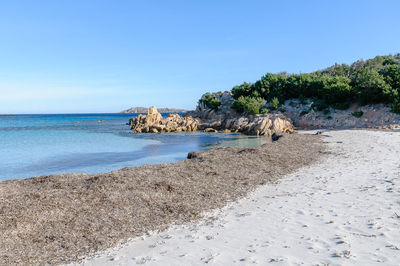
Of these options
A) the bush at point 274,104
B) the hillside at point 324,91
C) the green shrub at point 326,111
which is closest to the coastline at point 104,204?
the green shrub at point 326,111

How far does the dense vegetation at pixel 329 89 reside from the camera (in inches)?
1366

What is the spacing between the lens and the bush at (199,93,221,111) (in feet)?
159

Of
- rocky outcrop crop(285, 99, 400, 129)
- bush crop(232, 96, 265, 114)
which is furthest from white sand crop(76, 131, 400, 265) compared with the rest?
bush crop(232, 96, 265, 114)

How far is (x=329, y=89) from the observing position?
128 feet

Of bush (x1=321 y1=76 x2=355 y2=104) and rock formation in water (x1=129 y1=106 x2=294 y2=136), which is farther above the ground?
bush (x1=321 y1=76 x2=355 y2=104)

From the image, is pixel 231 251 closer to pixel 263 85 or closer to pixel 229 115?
pixel 229 115

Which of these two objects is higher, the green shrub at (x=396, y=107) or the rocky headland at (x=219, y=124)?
the green shrub at (x=396, y=107)

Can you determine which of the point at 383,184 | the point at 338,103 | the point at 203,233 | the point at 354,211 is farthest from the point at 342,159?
the point at 338,103

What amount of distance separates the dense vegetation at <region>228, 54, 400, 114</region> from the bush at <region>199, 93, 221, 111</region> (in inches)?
151

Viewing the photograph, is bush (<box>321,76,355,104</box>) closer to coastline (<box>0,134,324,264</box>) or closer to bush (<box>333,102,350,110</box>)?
bush (<box>333,102,350,110</box>)

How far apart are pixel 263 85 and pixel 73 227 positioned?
148ft

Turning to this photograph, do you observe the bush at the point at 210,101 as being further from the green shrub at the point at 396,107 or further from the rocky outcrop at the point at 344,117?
the green shrub at the point at 396,107

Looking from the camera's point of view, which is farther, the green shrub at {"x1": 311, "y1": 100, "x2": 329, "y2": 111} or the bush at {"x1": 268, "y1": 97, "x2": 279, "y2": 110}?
the bush at {"x1": 268, "y1": 97, "x2": 279, "y2": 110}

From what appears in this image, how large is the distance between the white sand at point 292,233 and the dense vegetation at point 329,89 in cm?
3026
